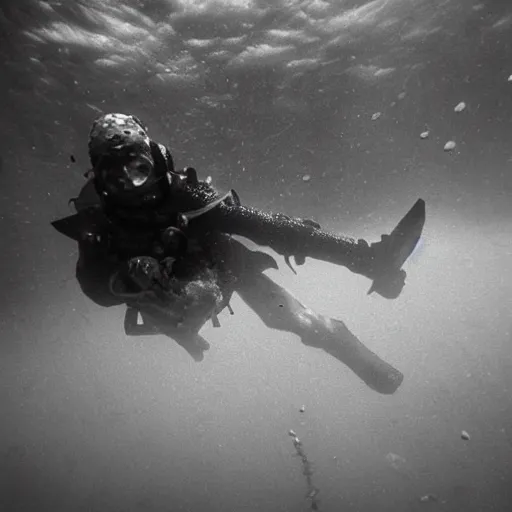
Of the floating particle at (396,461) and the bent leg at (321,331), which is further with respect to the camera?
the floating particle at (396,461)

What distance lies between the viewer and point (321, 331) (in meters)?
6.00

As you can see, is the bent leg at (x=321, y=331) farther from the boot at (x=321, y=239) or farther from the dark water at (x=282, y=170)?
the dark water at (x=282, y=170)

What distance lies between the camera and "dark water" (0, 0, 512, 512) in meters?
7.91

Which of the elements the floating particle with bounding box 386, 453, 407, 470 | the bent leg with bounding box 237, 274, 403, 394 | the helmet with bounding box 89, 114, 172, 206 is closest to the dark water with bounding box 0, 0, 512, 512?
the floating particle with bounding box 386, 453, 407, 470

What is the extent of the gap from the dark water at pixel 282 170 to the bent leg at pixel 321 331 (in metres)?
3.00

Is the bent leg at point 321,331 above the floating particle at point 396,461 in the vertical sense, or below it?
above

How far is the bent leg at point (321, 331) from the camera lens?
5.70 metres

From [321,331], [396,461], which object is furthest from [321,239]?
[396,461]

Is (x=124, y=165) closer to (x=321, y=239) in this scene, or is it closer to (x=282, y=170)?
(x=321, y=239)

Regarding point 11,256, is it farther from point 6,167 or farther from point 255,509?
point 255,509

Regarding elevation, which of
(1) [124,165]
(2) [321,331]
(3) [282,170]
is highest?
(3) [282,170]

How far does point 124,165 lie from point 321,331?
183 inches

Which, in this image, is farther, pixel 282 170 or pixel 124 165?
pixel 282 170

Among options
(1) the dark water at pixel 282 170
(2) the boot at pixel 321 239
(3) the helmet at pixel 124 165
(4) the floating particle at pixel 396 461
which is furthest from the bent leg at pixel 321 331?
(4) the floating particle at pixel 396 461
